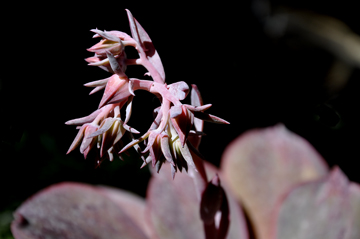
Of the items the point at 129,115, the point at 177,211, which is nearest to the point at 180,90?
the point at 129,115

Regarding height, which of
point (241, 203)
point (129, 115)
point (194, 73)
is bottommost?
point (241, 203)

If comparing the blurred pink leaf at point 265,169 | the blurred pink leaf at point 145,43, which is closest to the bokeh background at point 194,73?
the blurred pink leaf at point 265,169

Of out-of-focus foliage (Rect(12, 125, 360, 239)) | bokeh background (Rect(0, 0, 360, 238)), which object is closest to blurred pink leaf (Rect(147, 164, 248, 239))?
out-of-focus foliage (Rect(12, 125, 360, 239))

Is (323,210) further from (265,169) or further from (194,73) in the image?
(194,73)

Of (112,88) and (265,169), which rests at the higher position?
(112,88)

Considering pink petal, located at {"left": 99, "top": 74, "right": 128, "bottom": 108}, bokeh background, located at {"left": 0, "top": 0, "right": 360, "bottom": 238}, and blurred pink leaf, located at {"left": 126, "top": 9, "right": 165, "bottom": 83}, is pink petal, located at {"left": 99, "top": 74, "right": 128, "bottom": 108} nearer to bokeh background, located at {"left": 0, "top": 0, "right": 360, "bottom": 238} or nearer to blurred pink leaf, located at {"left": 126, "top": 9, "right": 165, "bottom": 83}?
blurred pink leaf, located at {"left": 126, "top": 9, "right": 165, "bottom": 83}

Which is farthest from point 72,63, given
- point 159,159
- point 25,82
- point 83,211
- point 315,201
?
point 315,201
